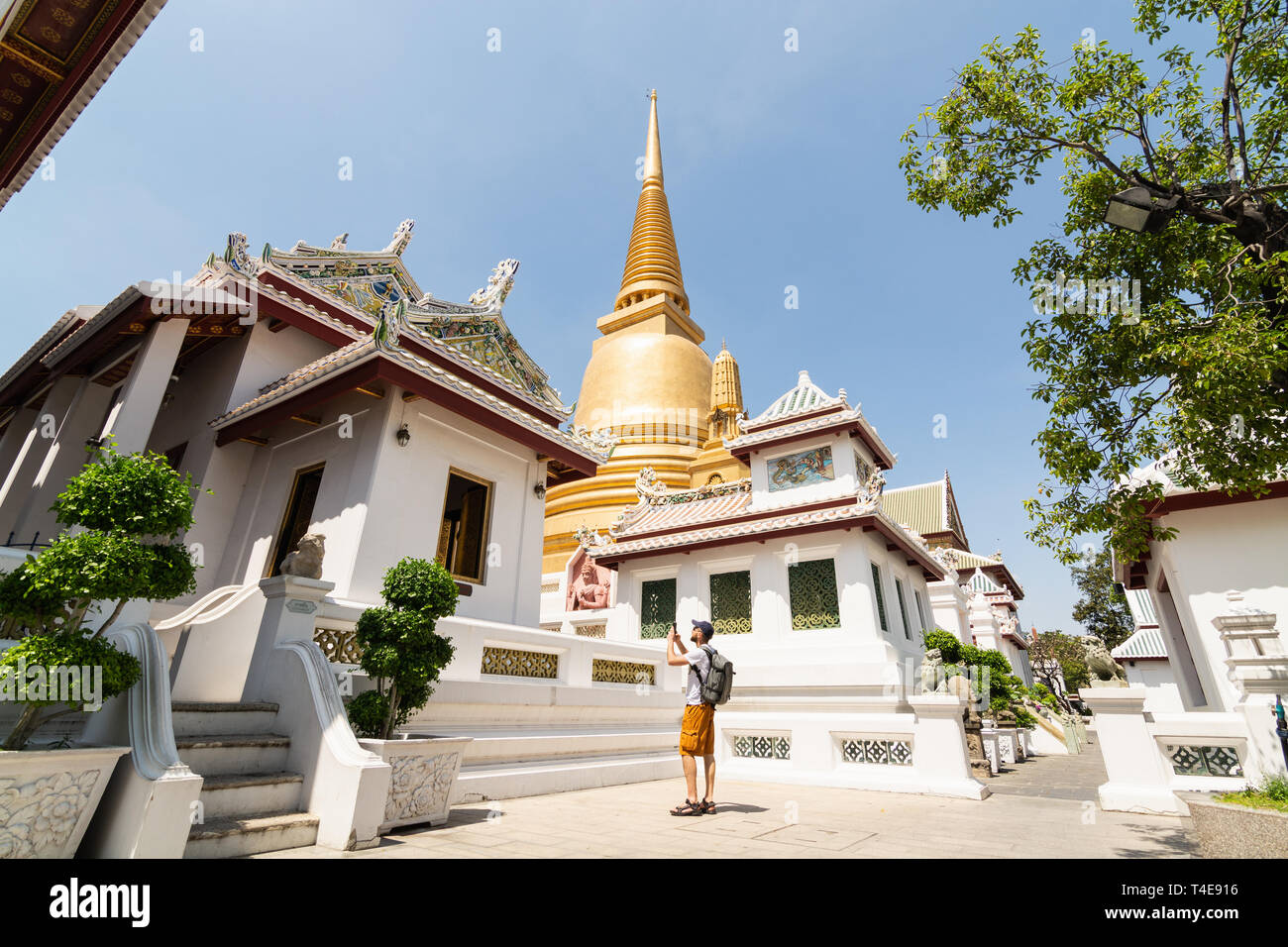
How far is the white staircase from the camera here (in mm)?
3727

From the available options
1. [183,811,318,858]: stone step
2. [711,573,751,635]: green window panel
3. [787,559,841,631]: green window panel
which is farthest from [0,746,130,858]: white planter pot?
[711,573,751,635]: green window panel

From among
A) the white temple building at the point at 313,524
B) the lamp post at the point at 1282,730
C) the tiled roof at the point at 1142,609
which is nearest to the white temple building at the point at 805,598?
the white temple building at the point at 313,524

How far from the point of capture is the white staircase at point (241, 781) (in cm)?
373

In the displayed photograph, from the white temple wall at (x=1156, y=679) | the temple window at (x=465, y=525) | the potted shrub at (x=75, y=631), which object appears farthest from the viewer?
the white temple wall at (x=1156, y=679)

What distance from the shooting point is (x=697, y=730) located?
19.3 feet

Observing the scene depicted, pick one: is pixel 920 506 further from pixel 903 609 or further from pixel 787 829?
pixel 787 829

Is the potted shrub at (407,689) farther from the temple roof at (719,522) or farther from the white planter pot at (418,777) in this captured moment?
the temple roof at (719,522)

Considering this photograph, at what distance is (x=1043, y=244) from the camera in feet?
18.7

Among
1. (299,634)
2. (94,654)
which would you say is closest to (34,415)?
(299,634)

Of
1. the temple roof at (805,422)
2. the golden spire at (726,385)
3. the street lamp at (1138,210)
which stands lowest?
the street lamp at (1138,210)

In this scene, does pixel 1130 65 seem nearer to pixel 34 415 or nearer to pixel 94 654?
pixel 94 654

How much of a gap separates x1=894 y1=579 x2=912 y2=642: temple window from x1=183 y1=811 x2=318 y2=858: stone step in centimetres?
1124

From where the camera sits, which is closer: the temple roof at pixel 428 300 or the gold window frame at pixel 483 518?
the gold window frame at pixel 483 518

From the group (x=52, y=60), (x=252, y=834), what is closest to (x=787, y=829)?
(x=252, y=834)
